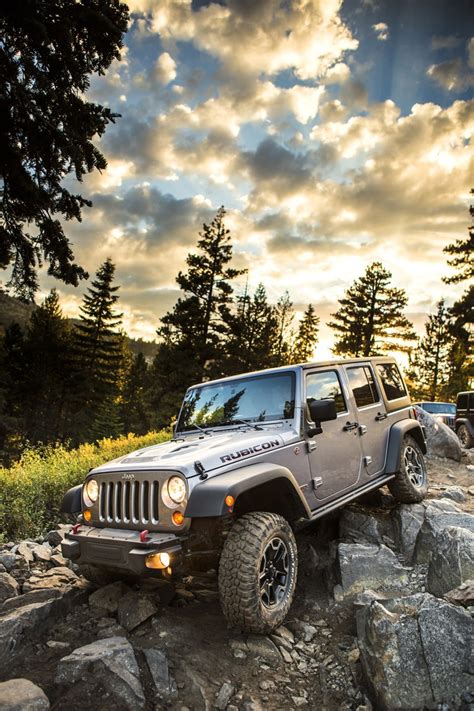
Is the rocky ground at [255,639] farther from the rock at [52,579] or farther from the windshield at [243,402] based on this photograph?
the windshield at [243,402]

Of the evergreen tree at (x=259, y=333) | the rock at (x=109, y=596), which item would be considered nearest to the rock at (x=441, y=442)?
the rock at (x=109, y=596)

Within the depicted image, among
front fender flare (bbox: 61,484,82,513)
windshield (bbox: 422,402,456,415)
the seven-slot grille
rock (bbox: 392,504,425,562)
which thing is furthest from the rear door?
windshield (bbox: 422,402,456,415)

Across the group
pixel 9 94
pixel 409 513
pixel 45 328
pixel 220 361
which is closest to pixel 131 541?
pixel 409 513

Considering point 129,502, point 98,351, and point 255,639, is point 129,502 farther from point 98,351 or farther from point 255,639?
point 98,351

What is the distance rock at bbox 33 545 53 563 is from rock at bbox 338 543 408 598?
3.19 m

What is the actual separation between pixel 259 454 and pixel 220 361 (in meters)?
24.3

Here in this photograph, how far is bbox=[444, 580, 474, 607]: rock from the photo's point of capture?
336 cm

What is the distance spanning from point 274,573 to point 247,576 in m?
0.50

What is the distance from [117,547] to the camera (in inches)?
128

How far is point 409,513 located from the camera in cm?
538

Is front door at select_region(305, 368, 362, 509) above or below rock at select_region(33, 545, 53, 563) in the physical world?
above

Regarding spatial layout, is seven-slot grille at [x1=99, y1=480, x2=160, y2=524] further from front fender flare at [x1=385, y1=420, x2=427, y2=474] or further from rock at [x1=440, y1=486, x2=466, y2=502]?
rock at [x1=440, y1=486, x2=466, y2=502]

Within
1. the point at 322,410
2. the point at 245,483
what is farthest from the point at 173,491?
the point at 322,410

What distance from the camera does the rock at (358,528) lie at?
520 cm
